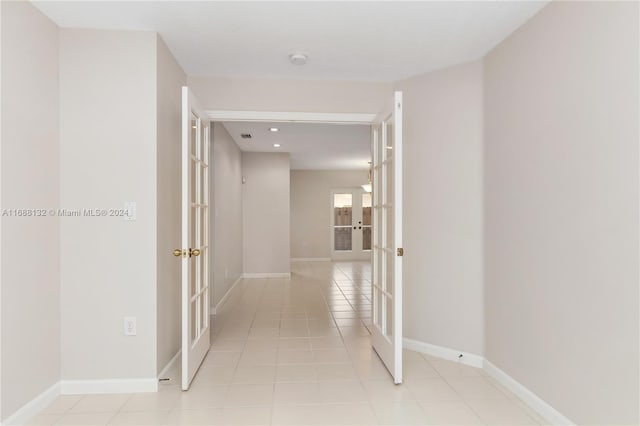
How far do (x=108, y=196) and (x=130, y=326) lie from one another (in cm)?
88

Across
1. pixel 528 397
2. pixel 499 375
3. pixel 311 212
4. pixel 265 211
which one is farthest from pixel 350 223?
pixel 528 397

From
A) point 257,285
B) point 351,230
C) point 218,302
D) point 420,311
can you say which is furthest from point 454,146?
point 351,230

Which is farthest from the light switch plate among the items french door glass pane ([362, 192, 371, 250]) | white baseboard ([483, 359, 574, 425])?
french door glass pane ([362, 192, 371, 250])

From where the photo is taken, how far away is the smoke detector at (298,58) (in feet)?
10.0

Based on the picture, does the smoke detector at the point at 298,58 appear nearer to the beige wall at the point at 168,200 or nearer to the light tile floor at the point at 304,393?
the beige wall at the point at 168,200

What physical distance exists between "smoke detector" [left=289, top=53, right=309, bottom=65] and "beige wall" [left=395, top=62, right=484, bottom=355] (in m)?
0.97

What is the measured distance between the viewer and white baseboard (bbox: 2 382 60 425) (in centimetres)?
216

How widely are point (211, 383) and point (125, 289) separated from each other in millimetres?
881

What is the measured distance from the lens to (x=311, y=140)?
6.62m

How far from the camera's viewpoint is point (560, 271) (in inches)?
86.8

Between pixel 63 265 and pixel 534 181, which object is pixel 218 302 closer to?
pixel 63 265

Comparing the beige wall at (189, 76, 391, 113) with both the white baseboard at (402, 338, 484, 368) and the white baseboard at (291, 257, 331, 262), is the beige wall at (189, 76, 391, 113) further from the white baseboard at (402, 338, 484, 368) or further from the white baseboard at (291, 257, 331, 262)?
the white baseboard at (291, 257, 331, 262)

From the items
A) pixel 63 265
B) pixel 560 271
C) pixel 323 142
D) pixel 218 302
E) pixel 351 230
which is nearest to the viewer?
pixel 560 271

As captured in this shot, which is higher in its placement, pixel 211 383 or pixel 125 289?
pixel 125 289
